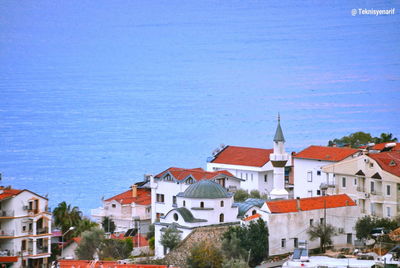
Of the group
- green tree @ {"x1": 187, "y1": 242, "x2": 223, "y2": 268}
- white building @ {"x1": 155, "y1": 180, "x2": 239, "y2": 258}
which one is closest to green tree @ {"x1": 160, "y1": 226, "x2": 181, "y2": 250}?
white building @ {"x1": 155, "y1": 180, "x2": 239, "y2": 258}

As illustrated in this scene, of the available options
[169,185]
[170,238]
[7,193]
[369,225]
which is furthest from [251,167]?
[7,193]

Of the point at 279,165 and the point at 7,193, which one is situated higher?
the point at 279,165

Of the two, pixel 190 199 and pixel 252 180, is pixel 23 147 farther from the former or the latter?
pixel 190 199

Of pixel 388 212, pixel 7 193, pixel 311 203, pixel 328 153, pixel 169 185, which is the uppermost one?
pixel 328 153

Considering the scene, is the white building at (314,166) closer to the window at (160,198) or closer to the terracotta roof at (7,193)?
the window at (160,198)

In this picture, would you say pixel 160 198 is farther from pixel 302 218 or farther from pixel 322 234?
pixel 322 234

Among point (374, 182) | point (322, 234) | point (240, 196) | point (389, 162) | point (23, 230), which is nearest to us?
point (322, 234)

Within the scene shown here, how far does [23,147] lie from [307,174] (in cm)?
6039

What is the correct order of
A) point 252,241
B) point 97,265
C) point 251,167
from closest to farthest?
1. point 97,265
2. point 252,241
3. point 251,167

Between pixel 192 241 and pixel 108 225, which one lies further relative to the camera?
pixel 108 225

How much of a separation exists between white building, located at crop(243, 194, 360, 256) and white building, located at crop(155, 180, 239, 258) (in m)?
2.10

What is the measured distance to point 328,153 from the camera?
6241 centimetres

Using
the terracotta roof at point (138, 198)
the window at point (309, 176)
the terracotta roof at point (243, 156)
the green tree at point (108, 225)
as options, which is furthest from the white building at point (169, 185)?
the terracotta roof at point (243, 156)

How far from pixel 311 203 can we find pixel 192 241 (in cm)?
549
